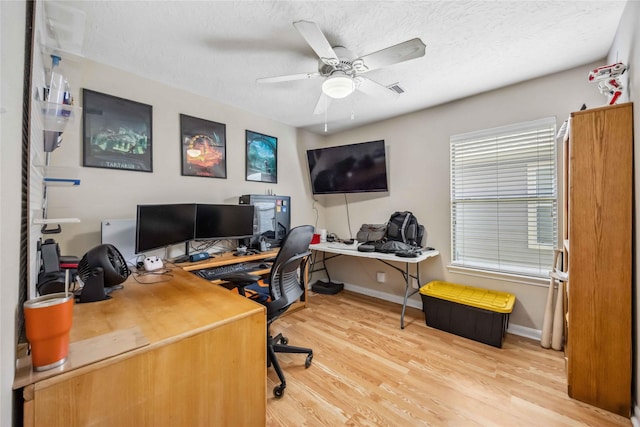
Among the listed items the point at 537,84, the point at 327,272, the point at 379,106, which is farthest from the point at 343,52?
the point at 327,272

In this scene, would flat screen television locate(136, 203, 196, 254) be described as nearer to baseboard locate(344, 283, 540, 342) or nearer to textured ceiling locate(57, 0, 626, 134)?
textured ceiling locate(57, 0, 626, 134)

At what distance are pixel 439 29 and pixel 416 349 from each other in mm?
2433

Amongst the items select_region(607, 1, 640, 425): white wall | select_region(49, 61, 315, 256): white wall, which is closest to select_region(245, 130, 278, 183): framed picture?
select_region(49, 61, 315, 256): white wall

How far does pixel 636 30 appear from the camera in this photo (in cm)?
139

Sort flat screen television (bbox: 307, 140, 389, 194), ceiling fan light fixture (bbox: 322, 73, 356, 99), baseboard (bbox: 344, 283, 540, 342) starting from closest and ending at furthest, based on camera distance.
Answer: ceiling fan light fixture (bbox: 322, 73, 356, 99) → baseboard (bbox: 344, 283, 540, 342) → flat screen television (bbox: 307, 140, 389, 194)

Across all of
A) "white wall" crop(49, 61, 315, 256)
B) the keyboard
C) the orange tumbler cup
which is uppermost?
"white wall" crop(49, 61, 315, 256)

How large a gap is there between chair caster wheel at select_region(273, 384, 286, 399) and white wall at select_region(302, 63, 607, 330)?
202 cm

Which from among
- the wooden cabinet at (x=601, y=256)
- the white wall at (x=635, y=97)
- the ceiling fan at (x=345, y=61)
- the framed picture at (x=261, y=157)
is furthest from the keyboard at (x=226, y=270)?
the white wall at (x=635, y=97)

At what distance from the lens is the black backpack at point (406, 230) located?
3.04 metres

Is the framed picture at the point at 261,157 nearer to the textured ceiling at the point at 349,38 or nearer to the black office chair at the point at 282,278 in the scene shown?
the textured ceiling at the point at 349,38

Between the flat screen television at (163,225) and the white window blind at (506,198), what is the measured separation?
274cm

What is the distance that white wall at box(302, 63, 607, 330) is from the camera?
2.29m

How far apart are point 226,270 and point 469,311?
2242mm

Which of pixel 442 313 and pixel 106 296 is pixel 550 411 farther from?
pixel 106 296
